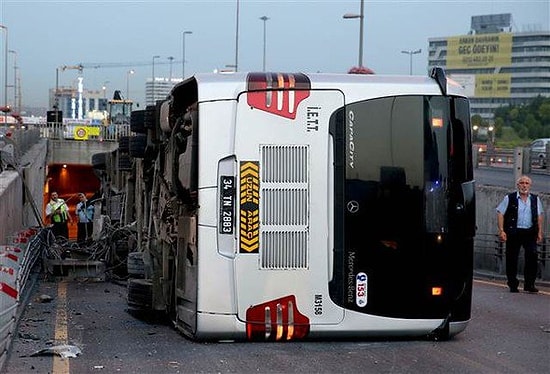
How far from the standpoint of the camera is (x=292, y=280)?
8.72m

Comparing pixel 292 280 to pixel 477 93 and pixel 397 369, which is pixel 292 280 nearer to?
pixel 397 369

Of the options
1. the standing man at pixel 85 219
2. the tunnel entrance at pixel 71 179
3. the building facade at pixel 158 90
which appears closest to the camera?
the building facade at pixel 158 90

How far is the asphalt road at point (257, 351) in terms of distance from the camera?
26.0 feet

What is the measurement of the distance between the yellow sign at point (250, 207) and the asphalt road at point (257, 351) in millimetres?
979

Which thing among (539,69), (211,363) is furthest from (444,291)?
(539,69)

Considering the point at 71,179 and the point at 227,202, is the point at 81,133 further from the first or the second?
the point at 227,202

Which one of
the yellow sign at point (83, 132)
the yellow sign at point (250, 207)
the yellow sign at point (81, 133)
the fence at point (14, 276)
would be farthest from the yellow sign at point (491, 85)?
the yellow sign at point (250, 207)

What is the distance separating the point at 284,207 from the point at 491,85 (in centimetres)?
13530

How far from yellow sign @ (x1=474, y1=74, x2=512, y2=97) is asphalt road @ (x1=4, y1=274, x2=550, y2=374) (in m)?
132

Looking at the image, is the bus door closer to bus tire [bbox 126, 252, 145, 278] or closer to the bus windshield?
the bus windshield

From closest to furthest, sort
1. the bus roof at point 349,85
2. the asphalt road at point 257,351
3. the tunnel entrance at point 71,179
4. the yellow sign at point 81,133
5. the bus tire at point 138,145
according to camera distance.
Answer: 1. the asphalt road at point 257,351
2. the bus roof at point 349,85
3. the bus tire at point 138,145
4. the yellow sign at point 81,133
5. the tunnel entrance at point 71,179

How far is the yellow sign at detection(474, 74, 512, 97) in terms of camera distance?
139 metres

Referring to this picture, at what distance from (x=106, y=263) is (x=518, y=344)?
8.92 metres

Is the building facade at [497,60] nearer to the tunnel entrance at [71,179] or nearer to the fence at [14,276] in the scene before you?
the tunnel entrance at [71,179]
